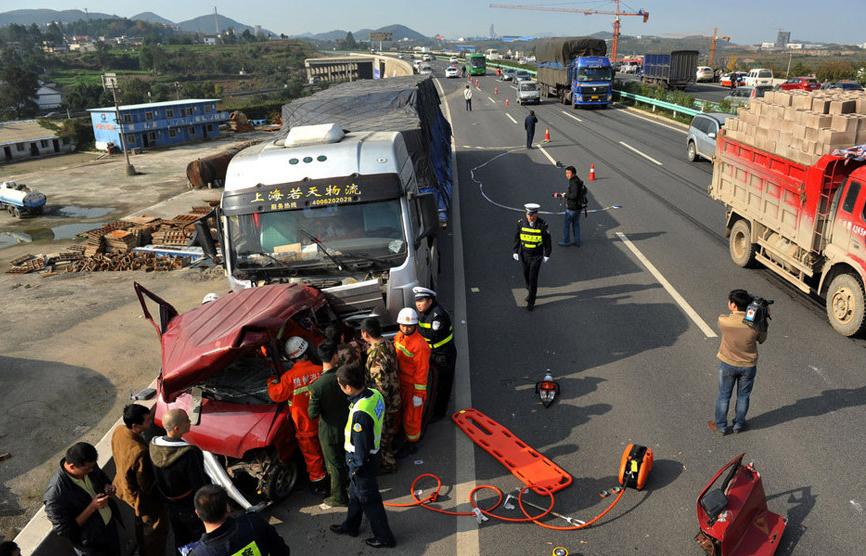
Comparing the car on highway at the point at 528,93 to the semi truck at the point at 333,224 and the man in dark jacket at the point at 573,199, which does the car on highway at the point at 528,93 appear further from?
the semi truck at the point at 333,224

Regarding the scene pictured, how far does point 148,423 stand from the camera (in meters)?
5.41

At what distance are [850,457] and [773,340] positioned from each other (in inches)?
114

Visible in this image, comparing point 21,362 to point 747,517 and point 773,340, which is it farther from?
point 773,340

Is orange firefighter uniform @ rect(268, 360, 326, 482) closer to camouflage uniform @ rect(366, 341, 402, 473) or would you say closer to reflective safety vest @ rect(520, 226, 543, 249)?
camouflage uniform @ rect(366, 341, 402, 473)

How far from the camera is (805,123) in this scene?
970 cm

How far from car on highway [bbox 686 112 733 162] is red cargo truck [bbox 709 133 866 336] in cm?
1019

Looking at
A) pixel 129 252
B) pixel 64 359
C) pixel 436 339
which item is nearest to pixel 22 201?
pixel 129 252

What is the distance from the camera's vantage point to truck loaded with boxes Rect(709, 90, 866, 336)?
8656mm

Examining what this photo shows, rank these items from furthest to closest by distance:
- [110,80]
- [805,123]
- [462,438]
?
[110,80], [805,123], [462,438]

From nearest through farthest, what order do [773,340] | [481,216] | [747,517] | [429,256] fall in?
[747,517] → [773,340] → [429,256] → [481,216]

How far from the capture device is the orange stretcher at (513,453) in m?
6.23

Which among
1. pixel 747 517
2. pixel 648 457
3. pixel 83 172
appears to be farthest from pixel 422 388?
pixel 83 172

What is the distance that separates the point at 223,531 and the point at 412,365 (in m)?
3.02

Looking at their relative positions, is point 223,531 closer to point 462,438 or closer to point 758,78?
point 462,438
